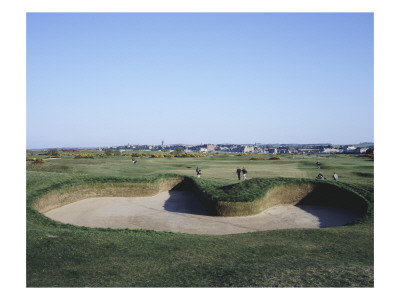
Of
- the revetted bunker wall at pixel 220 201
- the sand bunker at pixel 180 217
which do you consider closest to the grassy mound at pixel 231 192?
the revetted bunker wall at pixel 220 201

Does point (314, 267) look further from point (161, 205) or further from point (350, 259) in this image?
point (161, 205)

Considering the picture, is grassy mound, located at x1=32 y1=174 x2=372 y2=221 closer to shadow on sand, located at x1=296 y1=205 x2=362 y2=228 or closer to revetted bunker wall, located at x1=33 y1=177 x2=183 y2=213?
revetted bunker wall, located at x1=33 y1=177 x2=183 y2=213

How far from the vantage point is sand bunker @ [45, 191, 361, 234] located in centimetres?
2122

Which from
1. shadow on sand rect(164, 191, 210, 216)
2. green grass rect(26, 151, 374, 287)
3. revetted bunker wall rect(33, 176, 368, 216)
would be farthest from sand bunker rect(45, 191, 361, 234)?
green grass rect(26, 151, 374, 287)

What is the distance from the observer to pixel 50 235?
13.7m

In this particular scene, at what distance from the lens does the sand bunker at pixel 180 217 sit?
21.2 m

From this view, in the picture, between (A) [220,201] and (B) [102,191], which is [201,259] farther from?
(B) [102,191]

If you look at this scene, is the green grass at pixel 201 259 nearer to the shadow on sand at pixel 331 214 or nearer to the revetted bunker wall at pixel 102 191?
the shadow on sand at pixel 331 214

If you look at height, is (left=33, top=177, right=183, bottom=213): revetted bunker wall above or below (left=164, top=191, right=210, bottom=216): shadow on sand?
above

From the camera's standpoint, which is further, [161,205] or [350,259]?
[161,205]

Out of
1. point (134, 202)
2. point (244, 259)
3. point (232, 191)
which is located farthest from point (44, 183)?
point (244, 259)

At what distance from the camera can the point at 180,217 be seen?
23.7 m

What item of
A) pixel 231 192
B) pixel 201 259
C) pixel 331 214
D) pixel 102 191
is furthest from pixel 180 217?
pixel 331 214
